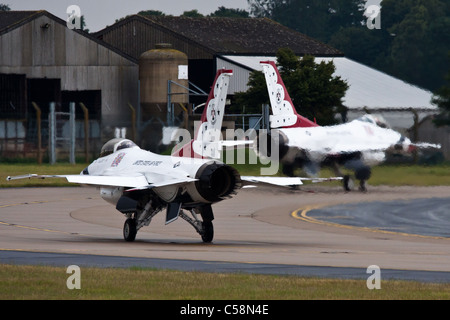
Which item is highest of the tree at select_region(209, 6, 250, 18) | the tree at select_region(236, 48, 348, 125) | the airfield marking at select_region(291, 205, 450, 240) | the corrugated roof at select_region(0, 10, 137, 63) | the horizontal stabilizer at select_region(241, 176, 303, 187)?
the tree at select_region(209, 6, 250, 18)

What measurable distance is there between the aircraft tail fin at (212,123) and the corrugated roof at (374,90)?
1759 inches

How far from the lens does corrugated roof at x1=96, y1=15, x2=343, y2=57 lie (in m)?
86.8

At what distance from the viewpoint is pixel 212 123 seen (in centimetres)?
2888

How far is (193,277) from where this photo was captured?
19.4m

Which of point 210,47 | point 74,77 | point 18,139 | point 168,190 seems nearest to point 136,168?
point 168,190

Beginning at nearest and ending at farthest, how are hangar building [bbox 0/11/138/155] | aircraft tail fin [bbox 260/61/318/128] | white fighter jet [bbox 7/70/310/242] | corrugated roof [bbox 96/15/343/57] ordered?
Result: white fighter jet [bbox 7/70/310/242]
aircraft tail fin [bbox 260/61/318/128]
hangar building [bbox 0/11/138/155]
corrugated roof [bbox 96/15/343/57]

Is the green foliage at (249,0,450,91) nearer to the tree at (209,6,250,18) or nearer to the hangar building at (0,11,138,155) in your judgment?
the tree at (209,6,250,18)

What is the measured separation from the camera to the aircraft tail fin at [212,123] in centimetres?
2850

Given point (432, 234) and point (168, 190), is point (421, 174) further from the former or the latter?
point (168, 190)

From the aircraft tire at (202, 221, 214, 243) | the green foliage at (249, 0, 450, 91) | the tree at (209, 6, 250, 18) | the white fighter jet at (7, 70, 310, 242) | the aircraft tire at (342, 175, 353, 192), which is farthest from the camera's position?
the tree at (209, 6, 250, 18)

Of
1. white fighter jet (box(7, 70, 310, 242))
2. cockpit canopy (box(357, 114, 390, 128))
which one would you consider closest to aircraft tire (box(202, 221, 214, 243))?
white fighter jet (box(7, 70, 310, 242))

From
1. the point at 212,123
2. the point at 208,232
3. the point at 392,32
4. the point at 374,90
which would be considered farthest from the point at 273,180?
the point at 374,90

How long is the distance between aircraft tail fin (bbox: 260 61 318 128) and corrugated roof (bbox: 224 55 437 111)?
21642 mm

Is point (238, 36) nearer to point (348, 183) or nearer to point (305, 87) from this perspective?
point (305, 87)
